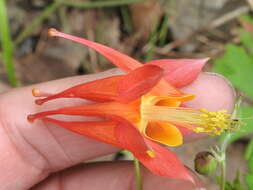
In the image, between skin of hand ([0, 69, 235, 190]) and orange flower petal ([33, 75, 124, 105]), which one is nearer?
orange flower petal ([33, 75, 124, 105])

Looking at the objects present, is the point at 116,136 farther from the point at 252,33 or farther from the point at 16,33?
the point at 16,33

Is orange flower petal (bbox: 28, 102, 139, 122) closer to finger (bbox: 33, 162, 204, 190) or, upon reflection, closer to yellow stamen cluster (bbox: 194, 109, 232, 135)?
yellow stamen cluster (bbox: 194, 109, 232, 135)

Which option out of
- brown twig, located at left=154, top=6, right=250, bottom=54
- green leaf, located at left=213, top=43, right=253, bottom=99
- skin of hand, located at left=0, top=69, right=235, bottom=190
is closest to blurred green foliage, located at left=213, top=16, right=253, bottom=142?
green leaf, located at left=213, top=43, right=253, bottom=99

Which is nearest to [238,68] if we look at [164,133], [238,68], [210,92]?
[238,68]

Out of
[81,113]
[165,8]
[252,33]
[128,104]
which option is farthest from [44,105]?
[165,8]

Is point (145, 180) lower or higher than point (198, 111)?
lower
